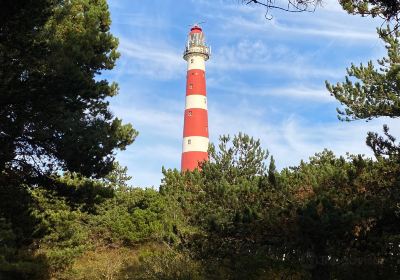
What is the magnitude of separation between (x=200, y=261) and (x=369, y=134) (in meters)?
5.90

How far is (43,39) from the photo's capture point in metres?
10.5

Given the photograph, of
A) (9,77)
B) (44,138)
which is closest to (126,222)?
(44,138)

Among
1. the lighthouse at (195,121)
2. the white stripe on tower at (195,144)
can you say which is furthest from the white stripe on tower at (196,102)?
the white stripe on tower at (195,144)

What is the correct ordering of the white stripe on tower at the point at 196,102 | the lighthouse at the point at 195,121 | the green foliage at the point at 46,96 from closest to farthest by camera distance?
the green foliage at the point at 46,96
the lighthouse at the point at 195,121
the white stripe on tower at the point at 196,102

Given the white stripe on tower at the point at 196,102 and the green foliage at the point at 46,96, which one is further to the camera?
the white stripe on tower at the point at 196,102

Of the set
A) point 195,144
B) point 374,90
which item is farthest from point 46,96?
point 195,144

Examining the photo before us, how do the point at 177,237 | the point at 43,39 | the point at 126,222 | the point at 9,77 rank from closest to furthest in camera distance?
the point at 9,77 → the point at 43,39 → the point at 177,237 → the point at 126,222

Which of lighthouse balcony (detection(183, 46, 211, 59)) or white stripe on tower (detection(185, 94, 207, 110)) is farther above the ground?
lighthouse balcony (detection(183, 46, 211, 59))

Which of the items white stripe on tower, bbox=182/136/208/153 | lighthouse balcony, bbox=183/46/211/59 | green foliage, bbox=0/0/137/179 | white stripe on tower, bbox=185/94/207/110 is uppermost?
lighthouse balcony, bbox=183/46/211/59

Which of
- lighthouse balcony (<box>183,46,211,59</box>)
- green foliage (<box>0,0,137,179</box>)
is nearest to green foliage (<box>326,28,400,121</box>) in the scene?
green foliage (<box>0,0,137,179</box>)

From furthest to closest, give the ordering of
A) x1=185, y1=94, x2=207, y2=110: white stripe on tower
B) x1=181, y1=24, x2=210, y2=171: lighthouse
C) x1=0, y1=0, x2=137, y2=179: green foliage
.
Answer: x1=185, y1=94, x2=207, y2=110: white stripe on tower, x1=181, y1=24, x2=210, y2=171: lighthouse, x1=0, y1=0, x2=137, y2=179: green foliage

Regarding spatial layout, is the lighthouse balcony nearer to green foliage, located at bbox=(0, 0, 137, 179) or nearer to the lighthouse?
the lighthouse

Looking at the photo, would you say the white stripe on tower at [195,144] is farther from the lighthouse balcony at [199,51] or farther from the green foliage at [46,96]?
the green foliage at [46,96]

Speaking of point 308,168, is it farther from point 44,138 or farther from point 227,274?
point 44,138
